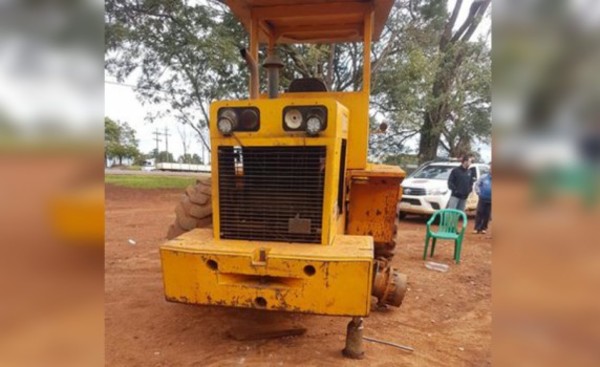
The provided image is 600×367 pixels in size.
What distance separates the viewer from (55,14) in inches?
27.7

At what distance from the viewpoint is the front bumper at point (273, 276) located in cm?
278

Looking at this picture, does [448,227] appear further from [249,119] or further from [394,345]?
[249,119]

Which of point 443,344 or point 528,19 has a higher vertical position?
point 528,19

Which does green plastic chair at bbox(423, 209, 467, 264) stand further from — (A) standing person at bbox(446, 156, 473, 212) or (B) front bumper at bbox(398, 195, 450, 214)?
(B) front bumper at bbox(398, 195, 450, 214)

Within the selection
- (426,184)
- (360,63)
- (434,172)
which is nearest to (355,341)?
(426,184)

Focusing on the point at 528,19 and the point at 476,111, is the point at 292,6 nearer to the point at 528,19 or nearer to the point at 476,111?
the point at 528,19

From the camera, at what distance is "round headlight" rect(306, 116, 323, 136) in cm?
299

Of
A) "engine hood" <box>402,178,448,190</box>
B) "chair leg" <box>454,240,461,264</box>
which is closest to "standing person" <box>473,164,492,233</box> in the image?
"engine hood" <box>402,178,448,190</box>

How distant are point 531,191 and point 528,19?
1.03 feet

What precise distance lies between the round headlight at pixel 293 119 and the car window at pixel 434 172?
898cm

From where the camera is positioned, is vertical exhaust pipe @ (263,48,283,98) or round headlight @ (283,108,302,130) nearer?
round headlight @ (283,108,302,130)

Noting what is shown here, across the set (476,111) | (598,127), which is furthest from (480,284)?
(476,111)

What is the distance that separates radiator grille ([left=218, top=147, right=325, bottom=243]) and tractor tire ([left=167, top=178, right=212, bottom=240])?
0.85m

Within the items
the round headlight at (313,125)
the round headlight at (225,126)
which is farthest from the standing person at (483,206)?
the round headlight at (225,126)
